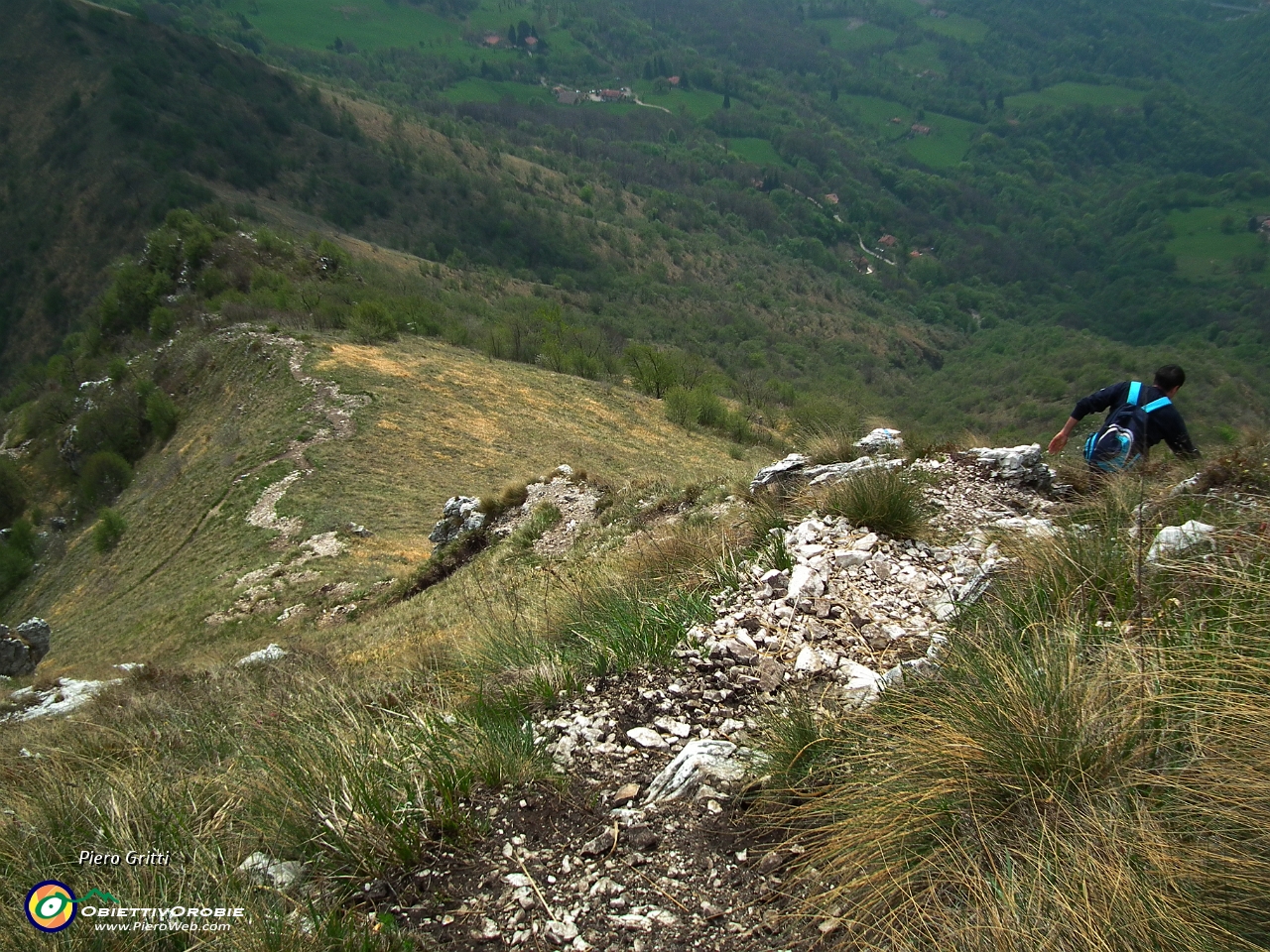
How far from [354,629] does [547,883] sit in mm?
11209

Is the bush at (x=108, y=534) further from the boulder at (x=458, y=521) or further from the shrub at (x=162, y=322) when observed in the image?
the shrub at (x=162, y=322)

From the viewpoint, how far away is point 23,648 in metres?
16.4

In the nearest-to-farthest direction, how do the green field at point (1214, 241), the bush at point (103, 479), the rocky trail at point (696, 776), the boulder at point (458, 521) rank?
the rocky trail at point (696, 776), the boulder at point (458, 521), the bush at point (103, 479), the green field at point (1214, 241)

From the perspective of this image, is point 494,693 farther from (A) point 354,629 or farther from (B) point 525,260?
(B) point 525,260

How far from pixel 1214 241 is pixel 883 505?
234662mm

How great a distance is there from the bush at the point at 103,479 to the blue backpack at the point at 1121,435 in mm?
37492

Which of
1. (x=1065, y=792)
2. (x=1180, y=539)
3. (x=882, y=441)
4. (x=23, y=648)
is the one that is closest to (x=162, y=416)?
(x=23, y=648)

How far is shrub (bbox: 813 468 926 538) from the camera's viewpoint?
18.3ft

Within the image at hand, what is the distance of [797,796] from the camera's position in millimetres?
2865

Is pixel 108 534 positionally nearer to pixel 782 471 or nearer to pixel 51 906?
pixel 782 471

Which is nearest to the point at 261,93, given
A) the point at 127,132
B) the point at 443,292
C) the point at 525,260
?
the point at 127,132

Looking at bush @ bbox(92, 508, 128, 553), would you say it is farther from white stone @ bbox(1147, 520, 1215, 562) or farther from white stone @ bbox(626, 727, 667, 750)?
white stone @ bbox(1147, 520, 1215, 562)

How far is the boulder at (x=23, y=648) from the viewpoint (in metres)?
15.8

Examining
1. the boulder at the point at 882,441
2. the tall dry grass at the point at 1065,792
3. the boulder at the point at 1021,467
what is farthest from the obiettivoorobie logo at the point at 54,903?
the boulder at the point at 882,441
